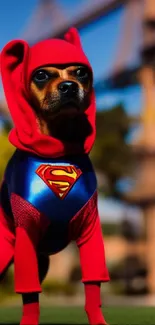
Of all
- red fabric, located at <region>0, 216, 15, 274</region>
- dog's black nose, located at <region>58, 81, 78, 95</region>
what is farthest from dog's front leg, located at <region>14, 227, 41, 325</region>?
dog's black nose, located at <region>58, 81, 78, 95</region>

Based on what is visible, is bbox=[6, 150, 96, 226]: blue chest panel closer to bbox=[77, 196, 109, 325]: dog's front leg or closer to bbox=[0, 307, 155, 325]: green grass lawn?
bbox=[77, 196, 109, 325]: dog's front leg

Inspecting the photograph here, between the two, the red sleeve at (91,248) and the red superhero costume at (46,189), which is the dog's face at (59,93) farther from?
the red sleeve at (91,248)

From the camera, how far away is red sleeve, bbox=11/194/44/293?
10.3 ft

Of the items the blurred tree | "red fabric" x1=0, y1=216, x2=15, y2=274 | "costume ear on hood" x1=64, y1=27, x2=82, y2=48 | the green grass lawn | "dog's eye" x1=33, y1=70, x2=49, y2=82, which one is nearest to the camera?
"dog's eye" x1=33, y1=70, x2=49, y2=82

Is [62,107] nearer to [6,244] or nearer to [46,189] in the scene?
[46,189]

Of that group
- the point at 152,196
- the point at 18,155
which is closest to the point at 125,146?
the point at 152,196

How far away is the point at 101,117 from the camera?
1412cm

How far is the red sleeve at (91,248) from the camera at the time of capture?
3207mm

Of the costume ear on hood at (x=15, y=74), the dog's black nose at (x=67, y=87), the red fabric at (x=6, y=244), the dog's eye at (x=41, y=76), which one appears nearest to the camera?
the dog's black nose at (x=67, y=87)

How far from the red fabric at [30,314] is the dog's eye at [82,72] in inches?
43.3

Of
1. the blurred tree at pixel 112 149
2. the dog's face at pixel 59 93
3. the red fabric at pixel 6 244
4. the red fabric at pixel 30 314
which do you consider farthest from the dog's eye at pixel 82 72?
the blurred tree at pixel 112 149

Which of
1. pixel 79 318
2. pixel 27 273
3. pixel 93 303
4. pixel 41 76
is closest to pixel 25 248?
pixel 27 273


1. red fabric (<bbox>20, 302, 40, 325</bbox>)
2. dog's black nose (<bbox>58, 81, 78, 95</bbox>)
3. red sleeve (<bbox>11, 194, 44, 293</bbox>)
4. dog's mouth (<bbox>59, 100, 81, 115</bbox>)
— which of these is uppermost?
dog's black nose (<bbox>58, 81, 78, 95</bbox>)

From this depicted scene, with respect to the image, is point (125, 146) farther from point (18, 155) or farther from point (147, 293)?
point (18, 155)
